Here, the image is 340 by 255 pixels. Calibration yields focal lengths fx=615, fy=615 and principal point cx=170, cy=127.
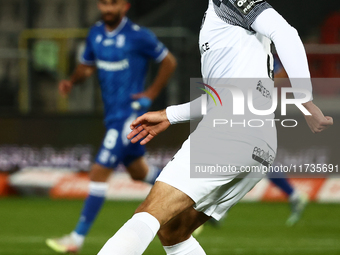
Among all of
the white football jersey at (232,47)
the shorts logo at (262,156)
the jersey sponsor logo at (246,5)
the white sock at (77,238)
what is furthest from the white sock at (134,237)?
the white sock at (77,238)

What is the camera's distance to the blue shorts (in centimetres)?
533

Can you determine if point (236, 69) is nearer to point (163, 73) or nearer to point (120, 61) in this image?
point (120, 61)

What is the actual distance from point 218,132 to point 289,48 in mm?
485

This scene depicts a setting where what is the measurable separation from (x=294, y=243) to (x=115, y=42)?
2425 mm

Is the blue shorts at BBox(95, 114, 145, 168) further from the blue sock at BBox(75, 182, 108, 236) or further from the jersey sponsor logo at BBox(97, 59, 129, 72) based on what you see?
the jersey sponsor logo at BBox(97, 59, 129, 72)

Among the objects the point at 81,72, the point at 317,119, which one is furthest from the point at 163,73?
the point at 317,119

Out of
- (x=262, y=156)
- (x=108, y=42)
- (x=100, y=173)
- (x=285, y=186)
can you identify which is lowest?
(x=285, y=186)

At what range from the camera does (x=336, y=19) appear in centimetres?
1232

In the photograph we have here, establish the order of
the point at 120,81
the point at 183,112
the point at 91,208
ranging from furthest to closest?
1. the point at 120,81
2. the point at 91,208
3. the point at 183,112

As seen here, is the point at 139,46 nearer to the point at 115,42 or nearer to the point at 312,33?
the point at 115,42

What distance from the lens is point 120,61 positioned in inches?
222

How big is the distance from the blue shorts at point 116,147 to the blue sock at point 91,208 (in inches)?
8.7

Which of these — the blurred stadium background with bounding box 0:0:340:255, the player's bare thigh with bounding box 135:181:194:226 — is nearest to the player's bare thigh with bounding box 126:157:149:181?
the blurred stadium background with bounding box 0:0:340:255

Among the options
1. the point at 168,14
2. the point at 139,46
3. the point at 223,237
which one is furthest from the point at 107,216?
the point at 168,14
